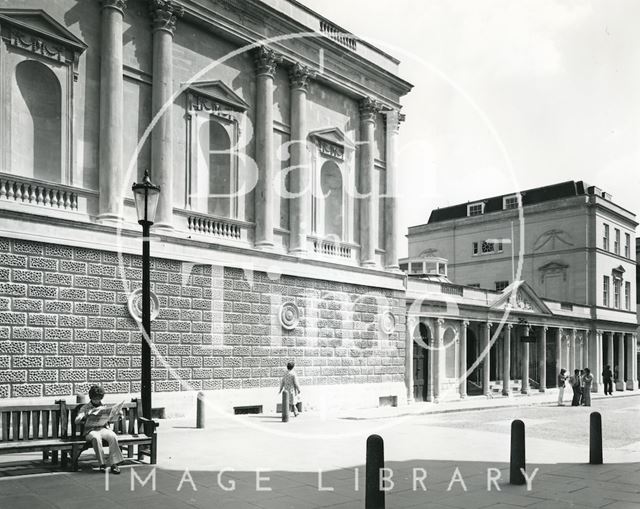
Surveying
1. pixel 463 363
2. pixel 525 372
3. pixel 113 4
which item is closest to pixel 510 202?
pixel 525 372

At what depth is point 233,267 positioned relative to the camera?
18922mm

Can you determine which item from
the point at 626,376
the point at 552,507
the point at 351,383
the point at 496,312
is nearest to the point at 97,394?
the point at 552,507

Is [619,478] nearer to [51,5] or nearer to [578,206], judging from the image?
[51,5]

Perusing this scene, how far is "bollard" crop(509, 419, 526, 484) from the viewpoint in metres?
9.36

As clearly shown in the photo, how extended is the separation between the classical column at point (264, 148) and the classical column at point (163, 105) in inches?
133

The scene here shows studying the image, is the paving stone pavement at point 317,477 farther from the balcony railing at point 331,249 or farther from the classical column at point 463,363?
the classical column at point 463,363

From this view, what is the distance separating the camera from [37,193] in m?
15.3

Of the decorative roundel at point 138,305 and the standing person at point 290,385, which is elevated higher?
the decorative roundel at point 138,305

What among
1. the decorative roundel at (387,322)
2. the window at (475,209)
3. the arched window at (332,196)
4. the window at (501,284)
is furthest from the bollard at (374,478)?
the window at (475,209)

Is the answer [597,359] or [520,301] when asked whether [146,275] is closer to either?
[520,301]

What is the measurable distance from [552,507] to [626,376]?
44.1m

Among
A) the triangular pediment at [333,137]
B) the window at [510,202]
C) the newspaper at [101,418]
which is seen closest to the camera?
the newspaper at [101,418]

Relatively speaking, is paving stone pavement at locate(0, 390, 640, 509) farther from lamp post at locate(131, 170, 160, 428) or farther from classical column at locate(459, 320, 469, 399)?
classical column at locate(459, 320, 469, 399)

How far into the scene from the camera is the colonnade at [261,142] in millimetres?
16609
